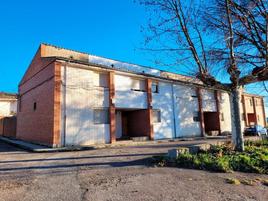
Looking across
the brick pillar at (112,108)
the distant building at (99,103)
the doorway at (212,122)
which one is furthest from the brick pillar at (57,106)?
the doorway at (212,122)

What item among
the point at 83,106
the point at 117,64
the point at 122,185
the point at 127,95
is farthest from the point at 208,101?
the point at 122,185

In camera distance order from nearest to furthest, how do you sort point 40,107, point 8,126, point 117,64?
point 40,107
point 117,64
point 8,126

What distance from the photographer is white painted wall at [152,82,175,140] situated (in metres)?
19.6

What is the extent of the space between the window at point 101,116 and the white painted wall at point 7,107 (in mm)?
21617

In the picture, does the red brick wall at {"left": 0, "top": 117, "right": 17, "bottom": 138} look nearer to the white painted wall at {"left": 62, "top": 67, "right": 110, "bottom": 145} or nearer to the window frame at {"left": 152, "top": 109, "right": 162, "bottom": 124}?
the white painted wall at {"left": 62, "top": 67, "right": 110, "bottom": 145}

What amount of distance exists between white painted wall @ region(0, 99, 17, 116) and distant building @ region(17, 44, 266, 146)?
39.0 feet

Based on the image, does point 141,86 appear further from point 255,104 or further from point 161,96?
point 255,104

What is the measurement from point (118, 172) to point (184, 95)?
17215 mm

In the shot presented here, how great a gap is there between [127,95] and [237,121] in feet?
33.5

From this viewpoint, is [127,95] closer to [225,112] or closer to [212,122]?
[212,122]

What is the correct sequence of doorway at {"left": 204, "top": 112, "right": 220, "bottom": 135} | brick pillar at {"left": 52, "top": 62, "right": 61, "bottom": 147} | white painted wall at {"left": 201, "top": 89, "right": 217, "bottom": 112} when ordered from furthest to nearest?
doorway at {"left": 204, "top": 112, "right": 220, "bottom": 135} → white painted wall at {"left": 201, "top": 89, "right": 217, "bottom": 112} → brick pillar at {"left": 52, "top": 62, "right": 61, "bottom": 147}

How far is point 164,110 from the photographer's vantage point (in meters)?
20.3

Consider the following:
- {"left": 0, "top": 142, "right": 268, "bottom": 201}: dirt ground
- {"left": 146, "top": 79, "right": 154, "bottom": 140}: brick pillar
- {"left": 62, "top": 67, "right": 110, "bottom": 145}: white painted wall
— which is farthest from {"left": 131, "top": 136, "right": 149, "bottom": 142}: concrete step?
{"left": 0, "top": 142, "right": 268, "bottom": 201}: dirt ground

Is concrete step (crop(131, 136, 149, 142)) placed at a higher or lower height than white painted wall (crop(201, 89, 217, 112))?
lower
